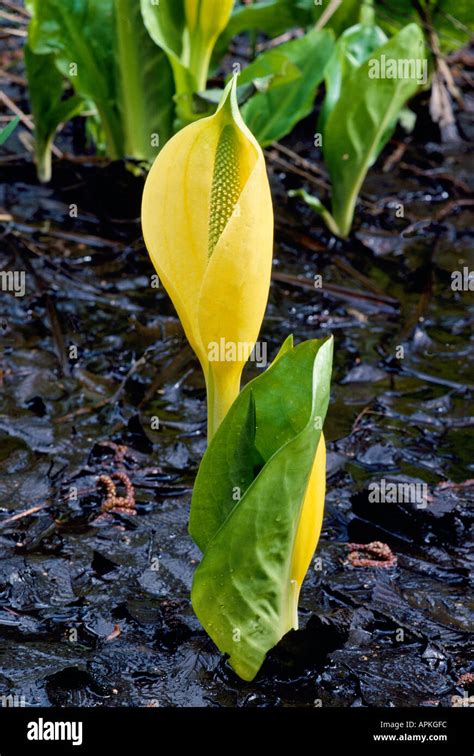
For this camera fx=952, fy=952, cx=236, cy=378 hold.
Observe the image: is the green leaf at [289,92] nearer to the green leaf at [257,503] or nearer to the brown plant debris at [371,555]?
the brown plant debris at [371,555]

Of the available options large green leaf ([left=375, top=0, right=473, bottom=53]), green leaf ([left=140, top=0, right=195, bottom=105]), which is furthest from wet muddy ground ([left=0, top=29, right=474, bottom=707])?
large green leaf ([left=375, top=0, right=473, bottom=53])

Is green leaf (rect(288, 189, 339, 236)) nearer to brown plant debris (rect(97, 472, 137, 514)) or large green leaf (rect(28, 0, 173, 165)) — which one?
large green leaf (rect(28, 0, 173, 165))

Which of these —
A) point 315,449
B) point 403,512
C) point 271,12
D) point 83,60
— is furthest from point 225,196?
point 271,12
